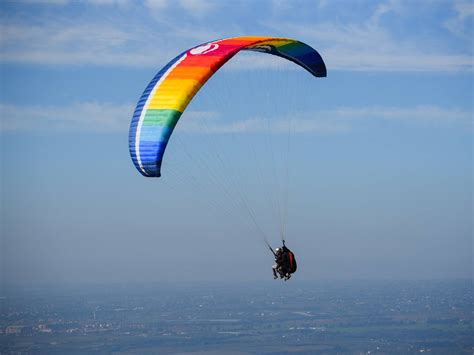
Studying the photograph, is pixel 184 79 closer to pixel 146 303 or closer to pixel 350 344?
pixel 350 344

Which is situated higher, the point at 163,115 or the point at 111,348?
the point at 163,115

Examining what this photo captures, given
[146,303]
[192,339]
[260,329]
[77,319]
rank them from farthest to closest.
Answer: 1. [146,303]
2. [77,319]
3. [260,329]
4. [192,339]

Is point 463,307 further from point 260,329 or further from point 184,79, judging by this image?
point 184,79

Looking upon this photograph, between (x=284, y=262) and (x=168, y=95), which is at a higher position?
(x=168, y=95)

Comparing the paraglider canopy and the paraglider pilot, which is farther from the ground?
the paraglider canopy

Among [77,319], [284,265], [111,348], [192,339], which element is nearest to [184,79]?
[284,265]

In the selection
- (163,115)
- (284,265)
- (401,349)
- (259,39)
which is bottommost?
(401,349)

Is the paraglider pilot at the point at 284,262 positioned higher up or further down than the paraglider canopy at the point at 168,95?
further down

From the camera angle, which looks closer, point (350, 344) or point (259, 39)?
point (259, 39)

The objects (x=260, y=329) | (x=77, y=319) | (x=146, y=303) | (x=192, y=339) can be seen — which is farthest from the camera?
(x=146, y=303)
